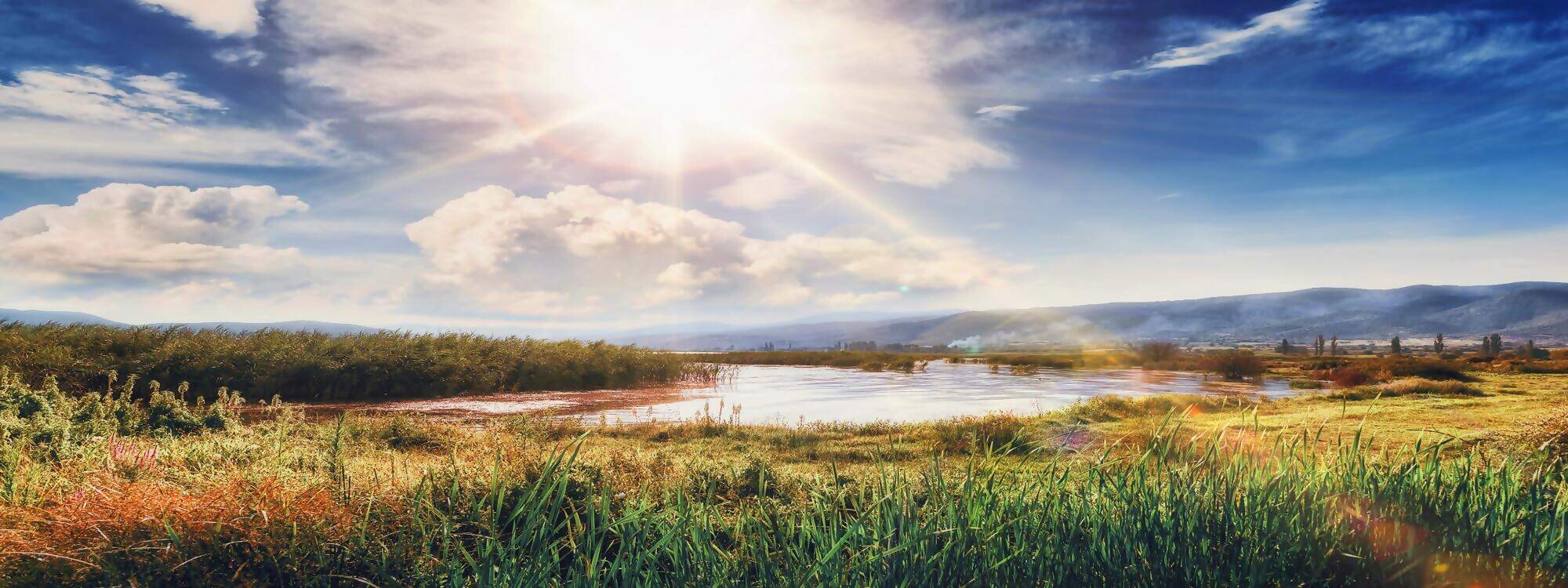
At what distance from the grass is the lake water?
1300mm

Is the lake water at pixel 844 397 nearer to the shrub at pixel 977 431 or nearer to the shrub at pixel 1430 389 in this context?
the shrub at pixel 977 431

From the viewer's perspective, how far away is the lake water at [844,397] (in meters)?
15.3

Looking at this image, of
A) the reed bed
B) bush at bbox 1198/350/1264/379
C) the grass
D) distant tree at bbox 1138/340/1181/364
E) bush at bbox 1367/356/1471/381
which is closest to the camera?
the reed bed

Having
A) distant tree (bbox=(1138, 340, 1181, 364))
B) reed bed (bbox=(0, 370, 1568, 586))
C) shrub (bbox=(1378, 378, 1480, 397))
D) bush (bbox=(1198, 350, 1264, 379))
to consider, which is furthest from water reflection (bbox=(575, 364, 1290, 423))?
reed bed (bbox=(0, 370, 1568, 586))

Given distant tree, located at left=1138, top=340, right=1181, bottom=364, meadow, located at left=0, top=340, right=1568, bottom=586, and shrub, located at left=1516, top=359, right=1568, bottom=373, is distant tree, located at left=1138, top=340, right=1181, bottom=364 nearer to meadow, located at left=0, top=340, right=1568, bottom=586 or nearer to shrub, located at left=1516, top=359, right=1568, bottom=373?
shrub, located at left=1516, top=359, right=1568, bottom=373

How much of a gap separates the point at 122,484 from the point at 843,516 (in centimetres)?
467

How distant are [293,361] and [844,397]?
13.2 m

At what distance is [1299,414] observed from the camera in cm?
1405

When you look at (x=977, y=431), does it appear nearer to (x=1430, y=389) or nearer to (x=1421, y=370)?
(x=1430, y=389)

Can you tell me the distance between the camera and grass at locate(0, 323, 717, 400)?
14.9 m

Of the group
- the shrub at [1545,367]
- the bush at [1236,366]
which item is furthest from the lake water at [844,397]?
the shrub at [1545,367]

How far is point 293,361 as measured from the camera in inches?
631

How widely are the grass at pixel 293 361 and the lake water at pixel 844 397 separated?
130cm

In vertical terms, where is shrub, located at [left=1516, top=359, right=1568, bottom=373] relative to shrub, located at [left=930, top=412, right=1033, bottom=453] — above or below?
below
